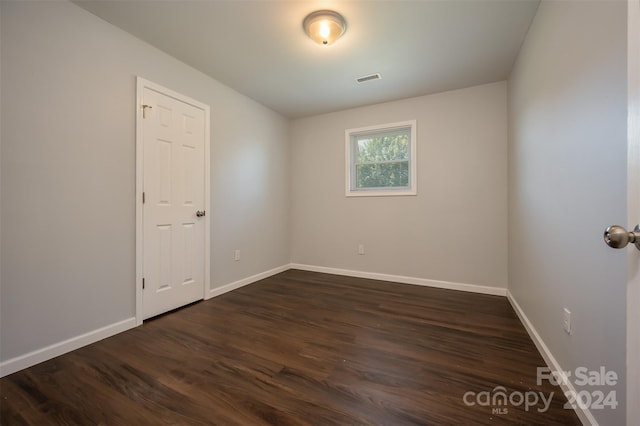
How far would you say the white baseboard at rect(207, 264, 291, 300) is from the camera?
3.05m

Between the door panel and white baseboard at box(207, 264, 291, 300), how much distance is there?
19cm

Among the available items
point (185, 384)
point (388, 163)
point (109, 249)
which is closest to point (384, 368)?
point (185, 384)

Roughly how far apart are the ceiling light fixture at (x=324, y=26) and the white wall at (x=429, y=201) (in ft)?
5.71

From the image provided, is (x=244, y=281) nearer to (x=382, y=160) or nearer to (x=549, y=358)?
(x=382, y=160)

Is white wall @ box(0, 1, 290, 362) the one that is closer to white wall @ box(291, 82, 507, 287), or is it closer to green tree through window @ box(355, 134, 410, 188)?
white wall @ box(291, 82, 507, 287)

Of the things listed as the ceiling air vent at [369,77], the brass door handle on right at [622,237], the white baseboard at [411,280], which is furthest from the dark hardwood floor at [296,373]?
the ceiling air vent at [369,77]

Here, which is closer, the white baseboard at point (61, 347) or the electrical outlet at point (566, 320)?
the electrical outlet at point (566, 320)

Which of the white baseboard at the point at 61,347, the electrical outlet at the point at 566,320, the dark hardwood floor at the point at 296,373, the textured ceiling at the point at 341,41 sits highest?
the textured ceiling at the point at 341,41

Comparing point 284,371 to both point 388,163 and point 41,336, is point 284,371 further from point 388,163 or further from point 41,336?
point 388,163

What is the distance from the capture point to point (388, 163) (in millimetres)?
3771

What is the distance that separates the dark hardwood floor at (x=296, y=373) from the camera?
1289 millimetres

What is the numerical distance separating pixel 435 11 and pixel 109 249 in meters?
3.15

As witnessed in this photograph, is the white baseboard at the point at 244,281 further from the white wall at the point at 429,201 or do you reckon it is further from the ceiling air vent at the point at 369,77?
the ceiling air vent at the point at 369,77

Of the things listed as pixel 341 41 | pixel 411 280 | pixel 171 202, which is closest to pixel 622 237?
pixel 341 41
